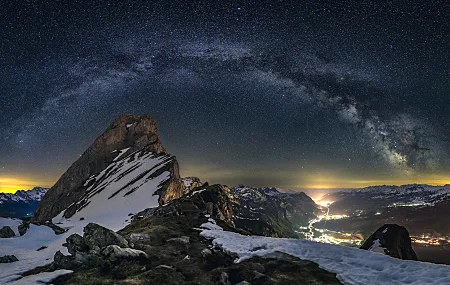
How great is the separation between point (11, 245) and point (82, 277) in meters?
37.3

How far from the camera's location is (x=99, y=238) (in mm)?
22031

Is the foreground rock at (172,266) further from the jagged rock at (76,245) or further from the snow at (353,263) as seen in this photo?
the snow at (353,263)

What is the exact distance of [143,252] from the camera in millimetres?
21859

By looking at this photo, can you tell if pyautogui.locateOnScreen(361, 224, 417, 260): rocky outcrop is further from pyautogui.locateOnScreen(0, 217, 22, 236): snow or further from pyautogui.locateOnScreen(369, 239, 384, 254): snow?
pyautogui.locateOnScreen(0, 217, 22, 236): snow

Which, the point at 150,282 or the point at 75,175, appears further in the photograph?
the point at 75,175

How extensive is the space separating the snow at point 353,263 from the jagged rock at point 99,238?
10220 mm

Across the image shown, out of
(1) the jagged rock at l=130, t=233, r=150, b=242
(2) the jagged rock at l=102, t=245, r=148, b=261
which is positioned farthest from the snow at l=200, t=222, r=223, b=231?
(2) the jagged rock at l=102, t=245, r=148, b=261

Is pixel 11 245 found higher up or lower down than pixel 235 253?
lower down

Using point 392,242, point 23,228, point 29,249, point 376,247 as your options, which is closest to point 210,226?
point 376,247

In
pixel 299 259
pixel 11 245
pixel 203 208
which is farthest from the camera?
pixel 203 208

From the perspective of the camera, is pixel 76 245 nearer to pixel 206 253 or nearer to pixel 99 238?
pixel 99 238

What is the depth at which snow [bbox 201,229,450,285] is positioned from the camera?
15.6 m

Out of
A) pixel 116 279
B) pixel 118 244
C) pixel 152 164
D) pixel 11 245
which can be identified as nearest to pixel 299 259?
pixel 116 279

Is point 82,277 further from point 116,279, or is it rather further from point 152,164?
point 152,164
